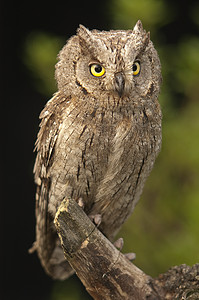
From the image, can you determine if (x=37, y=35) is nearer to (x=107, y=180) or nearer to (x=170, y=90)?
(x=170, y=90)

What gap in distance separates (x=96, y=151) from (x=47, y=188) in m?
0.33

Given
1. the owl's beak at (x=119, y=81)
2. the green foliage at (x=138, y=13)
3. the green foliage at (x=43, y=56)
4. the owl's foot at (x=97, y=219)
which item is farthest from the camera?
the green foliage at (x=43, y=56)

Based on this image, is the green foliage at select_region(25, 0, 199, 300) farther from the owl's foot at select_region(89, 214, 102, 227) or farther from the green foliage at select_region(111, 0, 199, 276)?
the owl's foot at select_region(89, 214, 102, 227)

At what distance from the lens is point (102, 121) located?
1875 mm

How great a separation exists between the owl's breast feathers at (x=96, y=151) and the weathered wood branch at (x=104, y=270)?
8.4 inches

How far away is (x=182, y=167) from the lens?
Result: 2.74 metres

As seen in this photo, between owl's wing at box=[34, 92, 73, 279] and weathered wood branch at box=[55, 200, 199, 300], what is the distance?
318 millimetres

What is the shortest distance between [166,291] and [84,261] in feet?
1.14

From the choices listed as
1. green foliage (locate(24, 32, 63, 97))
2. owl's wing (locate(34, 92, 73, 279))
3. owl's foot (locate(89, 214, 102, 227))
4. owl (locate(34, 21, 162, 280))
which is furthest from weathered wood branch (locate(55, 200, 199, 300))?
green foliage (locate(24, 32, 63, 97))

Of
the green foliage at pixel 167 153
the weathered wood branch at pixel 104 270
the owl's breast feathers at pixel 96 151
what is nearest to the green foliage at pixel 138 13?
the green foliage at pixel 167 153

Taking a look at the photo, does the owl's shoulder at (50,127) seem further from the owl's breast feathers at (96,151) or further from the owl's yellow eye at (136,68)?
the owl's yellow eye at (136,68)

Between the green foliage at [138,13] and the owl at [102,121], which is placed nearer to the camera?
the owl at [102,121]

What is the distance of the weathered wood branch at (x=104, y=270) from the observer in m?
1.80

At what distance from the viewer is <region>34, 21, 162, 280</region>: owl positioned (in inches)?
70.1
